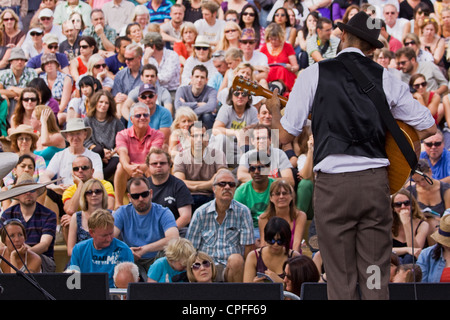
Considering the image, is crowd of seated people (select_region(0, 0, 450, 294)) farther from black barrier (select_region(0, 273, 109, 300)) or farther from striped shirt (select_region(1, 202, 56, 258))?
black barrier (select_region(0, 273, 109, 300))

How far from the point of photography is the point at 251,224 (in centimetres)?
841

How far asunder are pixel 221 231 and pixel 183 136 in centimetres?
203

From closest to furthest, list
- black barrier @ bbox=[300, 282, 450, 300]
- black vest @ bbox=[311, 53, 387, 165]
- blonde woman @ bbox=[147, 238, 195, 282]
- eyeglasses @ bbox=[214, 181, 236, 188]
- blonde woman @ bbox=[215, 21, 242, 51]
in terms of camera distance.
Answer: black vest @ bbox=[311, 53, 387, 165] < black barrier @ bbox=[300, 282, 450, 300] < blonde woman @ bbox=[147, 238, 195, 282] < eyeglasses @ bbox=[214, 181, 236, 188] < blonde woman @ bbox=[215, 21, 242, 51]

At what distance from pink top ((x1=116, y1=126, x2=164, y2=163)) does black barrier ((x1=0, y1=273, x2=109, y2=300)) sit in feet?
14.7

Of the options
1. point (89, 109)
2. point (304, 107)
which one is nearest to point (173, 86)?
point (89, 109)

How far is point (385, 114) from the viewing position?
14.6 feet

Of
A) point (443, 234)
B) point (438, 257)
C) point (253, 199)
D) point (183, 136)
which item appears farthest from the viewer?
point (183, 136)

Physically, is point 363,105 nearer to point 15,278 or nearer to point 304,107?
point 304,107

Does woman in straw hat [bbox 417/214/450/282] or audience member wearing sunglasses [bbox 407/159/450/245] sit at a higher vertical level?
audience member wearing sunglasses [bbox 407/159/450/245]

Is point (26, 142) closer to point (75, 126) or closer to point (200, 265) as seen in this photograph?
point (75, 126)

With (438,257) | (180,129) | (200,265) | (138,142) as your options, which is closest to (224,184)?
(200,265)

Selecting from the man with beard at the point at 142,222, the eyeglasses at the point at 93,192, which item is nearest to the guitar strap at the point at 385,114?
the man with beard at the point at 142,222

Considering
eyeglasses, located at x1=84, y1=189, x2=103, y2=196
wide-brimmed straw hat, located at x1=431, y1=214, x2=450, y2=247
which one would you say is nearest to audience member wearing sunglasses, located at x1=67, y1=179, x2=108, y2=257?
eyeglasses, located at x1=84, y1=189, x2=103, y2=196

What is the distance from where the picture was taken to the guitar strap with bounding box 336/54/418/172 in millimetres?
4441
